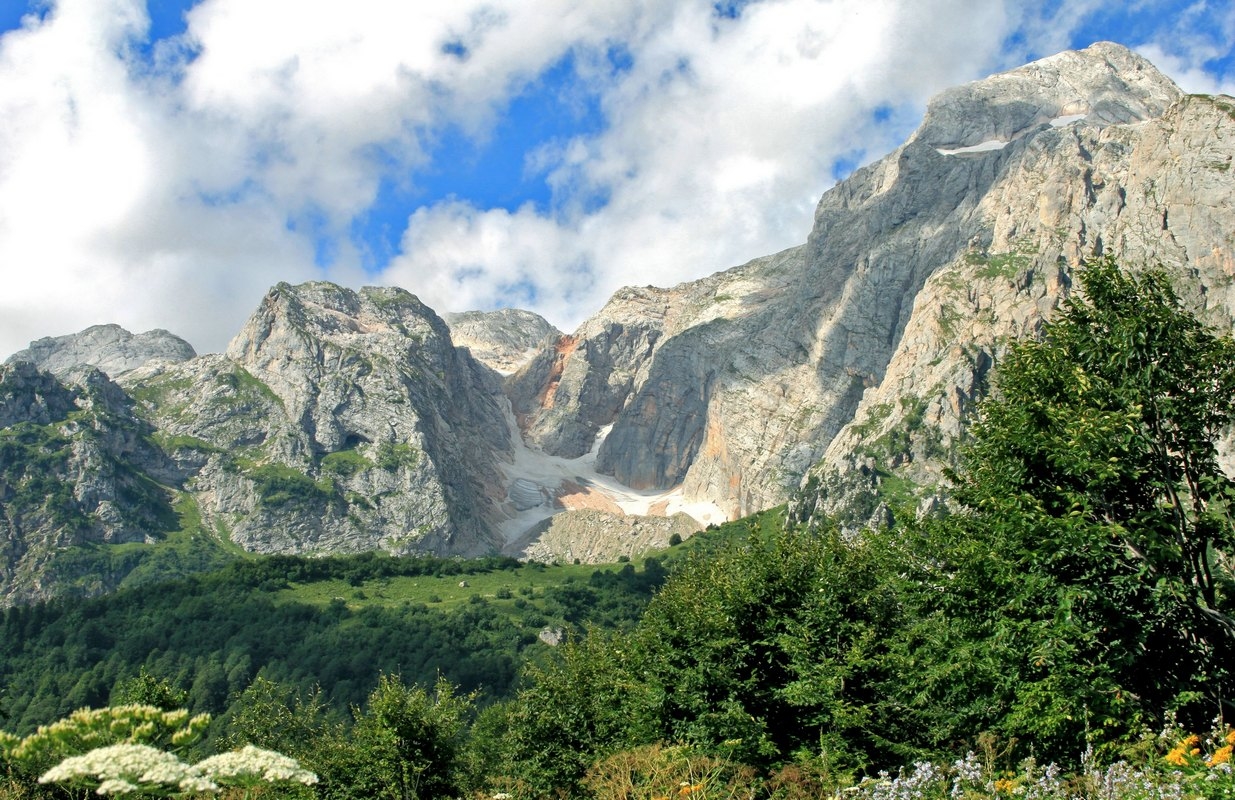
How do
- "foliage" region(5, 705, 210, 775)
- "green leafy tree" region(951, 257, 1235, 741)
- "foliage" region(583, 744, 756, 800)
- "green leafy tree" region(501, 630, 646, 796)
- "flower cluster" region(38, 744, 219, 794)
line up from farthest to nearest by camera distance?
"green leafy tree" region(501, 630, 646, 796) < "green leafy tree" region(951, 257, 1235, 741) < "foliage" region(583, 744, 756, 800) < "foliage" region(5, 705, 210, 775) < "flower cluster" region(38, 744, 219, 794)

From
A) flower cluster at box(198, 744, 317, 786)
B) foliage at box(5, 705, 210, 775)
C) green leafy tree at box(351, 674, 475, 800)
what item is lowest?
green leafy tree at box(351, 674, 475, 800)

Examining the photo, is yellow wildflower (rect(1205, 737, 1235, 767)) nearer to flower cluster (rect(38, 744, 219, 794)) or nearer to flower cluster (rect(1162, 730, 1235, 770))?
flower cluster (rect(1162, 730, 1235, 770))

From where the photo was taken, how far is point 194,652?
16862cm

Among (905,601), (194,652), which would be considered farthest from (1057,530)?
(194,652)

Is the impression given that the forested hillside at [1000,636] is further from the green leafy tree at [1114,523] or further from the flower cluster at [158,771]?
the flower cluster at [158,771]

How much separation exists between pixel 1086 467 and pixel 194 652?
176 metres

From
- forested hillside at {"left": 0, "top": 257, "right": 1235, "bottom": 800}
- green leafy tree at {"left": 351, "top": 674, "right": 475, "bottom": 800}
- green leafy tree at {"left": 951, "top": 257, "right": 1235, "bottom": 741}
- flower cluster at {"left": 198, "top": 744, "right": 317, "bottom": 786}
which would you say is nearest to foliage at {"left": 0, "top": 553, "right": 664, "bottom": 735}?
green leafy tree at {"left": 351, "top": 674, "right": 475, "bottom": 800}

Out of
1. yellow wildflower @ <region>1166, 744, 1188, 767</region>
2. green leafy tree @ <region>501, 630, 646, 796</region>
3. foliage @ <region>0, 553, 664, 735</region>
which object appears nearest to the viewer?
yellow wildflower @ <region>1166, 744, 1188, 767</region>

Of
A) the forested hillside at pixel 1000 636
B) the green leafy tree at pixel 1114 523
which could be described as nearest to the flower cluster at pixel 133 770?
the forested hillside at pixel 1000 636

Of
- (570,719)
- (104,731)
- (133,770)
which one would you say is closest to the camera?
(133,770)

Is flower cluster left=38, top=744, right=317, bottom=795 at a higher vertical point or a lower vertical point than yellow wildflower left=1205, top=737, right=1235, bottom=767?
higher

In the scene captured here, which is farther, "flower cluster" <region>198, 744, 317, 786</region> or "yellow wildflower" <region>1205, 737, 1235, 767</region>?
"yellow wildflower" <region>1205, 737, 1235, 767</region>

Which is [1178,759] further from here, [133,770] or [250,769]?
[133,770]

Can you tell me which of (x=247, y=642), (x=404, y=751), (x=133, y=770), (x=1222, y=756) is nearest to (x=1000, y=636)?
(x=1222, y=756)
